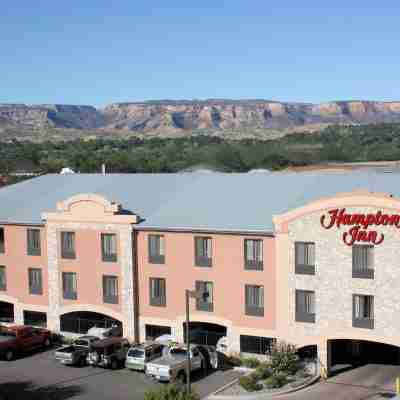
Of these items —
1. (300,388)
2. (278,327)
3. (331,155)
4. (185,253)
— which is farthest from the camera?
(331,155)

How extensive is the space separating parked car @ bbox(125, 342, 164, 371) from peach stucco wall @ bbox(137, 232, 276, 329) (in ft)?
11.0

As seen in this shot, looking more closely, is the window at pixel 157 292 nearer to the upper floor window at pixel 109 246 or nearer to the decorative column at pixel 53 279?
the upper floor window at pixel 109 246

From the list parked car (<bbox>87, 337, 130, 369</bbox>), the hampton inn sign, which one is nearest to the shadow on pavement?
parked car (<bbox>87, 337, 130, 369</bbox>)

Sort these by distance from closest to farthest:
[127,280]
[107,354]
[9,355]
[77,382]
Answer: [77,382] → [107,354] → [9,355] → [127,280]

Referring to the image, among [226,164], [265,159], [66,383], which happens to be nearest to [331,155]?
[265,159]

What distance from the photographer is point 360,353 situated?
4262cm

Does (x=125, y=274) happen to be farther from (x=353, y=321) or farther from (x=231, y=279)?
(x=353, y=321)

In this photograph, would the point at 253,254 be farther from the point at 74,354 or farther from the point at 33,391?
the point at 33,391

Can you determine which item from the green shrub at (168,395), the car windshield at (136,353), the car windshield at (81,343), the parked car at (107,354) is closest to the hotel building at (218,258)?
the parked car at (107,354)

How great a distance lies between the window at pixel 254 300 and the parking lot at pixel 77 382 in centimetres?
389

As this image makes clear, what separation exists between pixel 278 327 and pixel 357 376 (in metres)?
5.44

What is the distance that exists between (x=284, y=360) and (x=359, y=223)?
8.97 m

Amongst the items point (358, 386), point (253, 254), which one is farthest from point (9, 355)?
point (358, 386)

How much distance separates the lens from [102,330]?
45375mm
